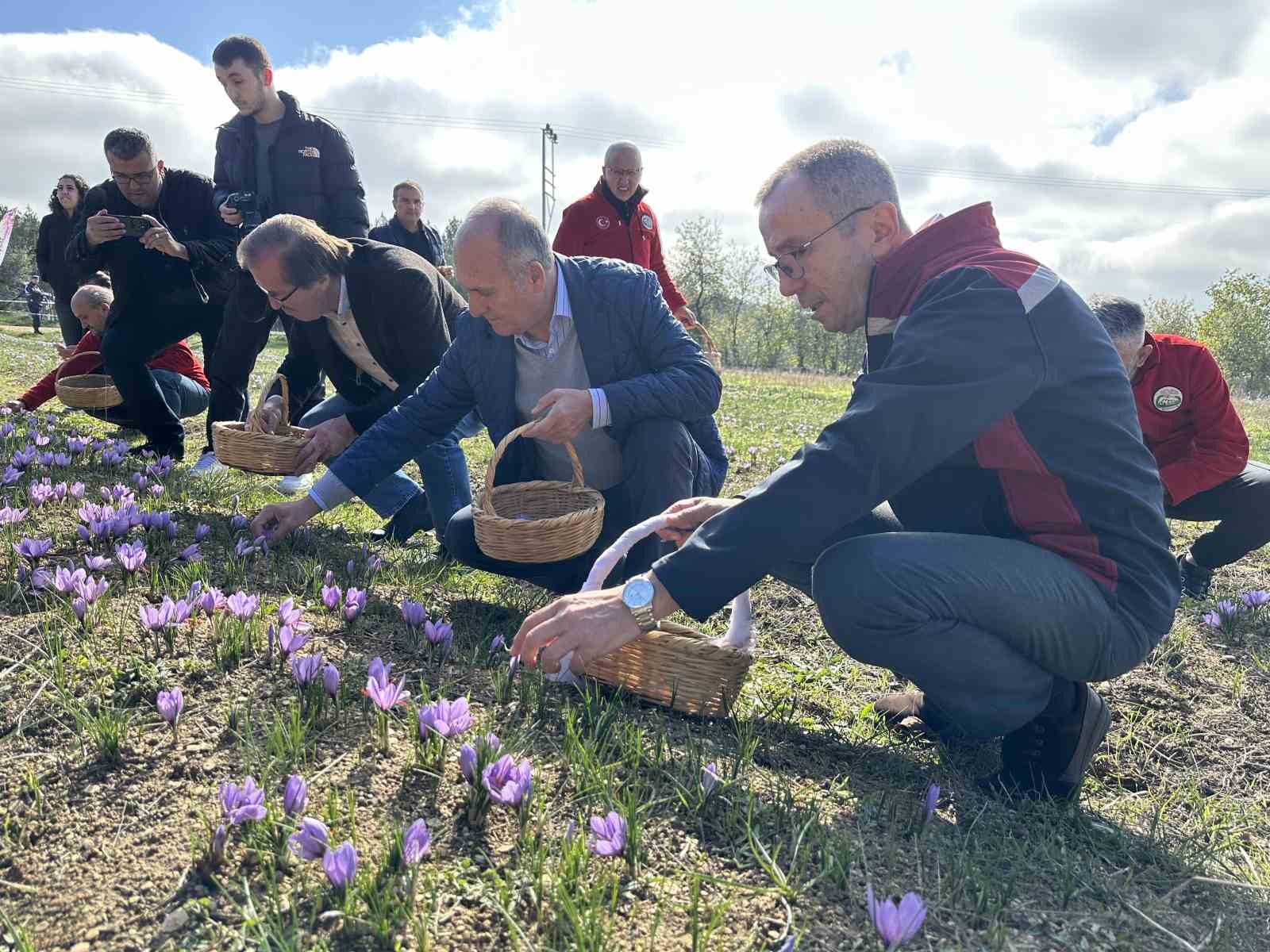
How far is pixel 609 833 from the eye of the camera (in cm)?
179

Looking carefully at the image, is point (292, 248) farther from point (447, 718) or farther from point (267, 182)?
point (447, 718)

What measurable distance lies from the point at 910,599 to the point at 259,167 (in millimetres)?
5283

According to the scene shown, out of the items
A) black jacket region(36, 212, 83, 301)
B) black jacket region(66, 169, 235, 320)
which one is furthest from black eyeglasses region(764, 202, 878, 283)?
black jacket region(36, 212, 83, 301)

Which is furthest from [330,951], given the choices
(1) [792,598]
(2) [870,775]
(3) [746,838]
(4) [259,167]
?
(4) [259,167]

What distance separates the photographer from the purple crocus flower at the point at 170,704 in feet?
7.14

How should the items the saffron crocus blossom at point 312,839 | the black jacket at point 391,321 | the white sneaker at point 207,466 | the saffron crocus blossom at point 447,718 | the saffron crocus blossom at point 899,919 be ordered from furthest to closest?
the white sneaker at point 207,466, the black jacket at point 391,321, the saffron crocus blossom at point 447,718, the saffron crocus blossom at point 312,839, the saffron crocus blossom at point 899,919

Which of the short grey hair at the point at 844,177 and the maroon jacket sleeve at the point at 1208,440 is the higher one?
the short grey hair at the point at 844,177

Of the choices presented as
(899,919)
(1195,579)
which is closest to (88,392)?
(899,919)

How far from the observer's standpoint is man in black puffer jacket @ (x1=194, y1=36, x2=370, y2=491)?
5535mm

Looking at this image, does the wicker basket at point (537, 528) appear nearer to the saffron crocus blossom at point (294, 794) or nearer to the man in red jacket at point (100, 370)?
the saffron crocus blossom at point (294, 794)

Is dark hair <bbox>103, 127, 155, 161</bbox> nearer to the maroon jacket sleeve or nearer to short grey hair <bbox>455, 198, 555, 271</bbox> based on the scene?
short grey hair <bbox>455, 198, 555, 271</bbox>

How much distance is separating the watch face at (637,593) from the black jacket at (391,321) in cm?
268

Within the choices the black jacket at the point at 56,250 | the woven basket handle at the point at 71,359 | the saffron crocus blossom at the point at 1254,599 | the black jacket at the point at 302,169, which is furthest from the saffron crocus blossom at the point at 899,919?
the black jacket at the point at 56,250

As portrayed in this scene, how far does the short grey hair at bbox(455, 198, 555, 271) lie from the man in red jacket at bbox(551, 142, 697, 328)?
146 inches
